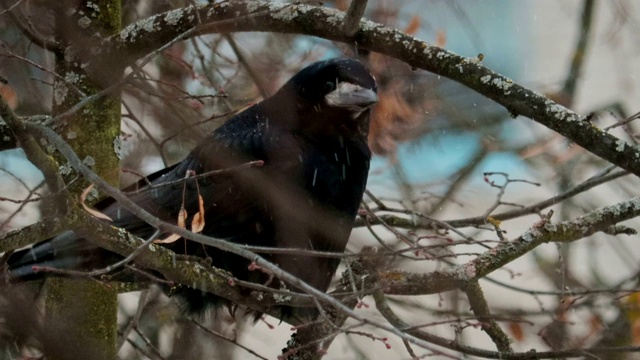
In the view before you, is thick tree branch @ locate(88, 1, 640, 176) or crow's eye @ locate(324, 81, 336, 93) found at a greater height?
crow's eye @ locate(324, 81, 336, 93)

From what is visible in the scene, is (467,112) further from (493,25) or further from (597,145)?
(597,145)

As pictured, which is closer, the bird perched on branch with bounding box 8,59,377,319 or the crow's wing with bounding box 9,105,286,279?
the crow's wing with bounding box 9,105,286,279

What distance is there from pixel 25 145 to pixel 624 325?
3736 millimetres

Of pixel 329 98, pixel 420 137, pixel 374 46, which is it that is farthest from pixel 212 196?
pixel 420 137

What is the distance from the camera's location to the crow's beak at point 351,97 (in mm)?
4168

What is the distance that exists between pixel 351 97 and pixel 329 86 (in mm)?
189

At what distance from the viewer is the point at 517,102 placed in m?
3.25

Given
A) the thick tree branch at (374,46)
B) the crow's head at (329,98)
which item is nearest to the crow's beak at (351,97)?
the crow's head at (329,98)

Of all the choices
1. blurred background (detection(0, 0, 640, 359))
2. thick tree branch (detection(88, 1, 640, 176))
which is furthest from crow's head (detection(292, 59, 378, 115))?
thick tree branch (detection(88, 1, 640, 176))

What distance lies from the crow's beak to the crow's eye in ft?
0.06

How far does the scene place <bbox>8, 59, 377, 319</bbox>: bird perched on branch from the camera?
13.0 ft

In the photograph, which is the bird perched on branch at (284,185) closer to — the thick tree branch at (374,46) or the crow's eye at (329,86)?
the crow's eye at (329,86)

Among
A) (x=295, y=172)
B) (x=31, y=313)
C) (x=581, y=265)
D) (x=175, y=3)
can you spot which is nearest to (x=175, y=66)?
(x=175, y=3)

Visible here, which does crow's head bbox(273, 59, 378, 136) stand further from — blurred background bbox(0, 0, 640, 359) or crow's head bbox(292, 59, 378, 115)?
blurred background bbox(0, 0, 640, 359)
